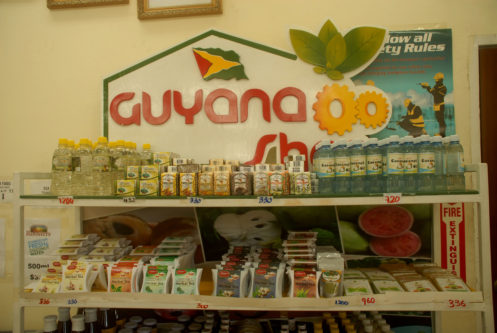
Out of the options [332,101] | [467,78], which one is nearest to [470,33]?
[467,78]

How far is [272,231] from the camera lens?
2541 millimetres

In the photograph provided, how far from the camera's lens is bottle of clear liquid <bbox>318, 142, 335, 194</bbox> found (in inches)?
78.7

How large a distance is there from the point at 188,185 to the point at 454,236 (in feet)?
6.15

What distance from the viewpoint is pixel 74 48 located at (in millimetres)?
2812

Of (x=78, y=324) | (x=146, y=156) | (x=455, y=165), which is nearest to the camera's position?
(x=455, y=165)

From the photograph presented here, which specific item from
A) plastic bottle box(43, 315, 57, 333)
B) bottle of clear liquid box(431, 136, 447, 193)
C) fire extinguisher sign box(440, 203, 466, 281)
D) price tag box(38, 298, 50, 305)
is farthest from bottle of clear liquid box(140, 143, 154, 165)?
fire extinguisher sign box(440, 203, 466, 281)

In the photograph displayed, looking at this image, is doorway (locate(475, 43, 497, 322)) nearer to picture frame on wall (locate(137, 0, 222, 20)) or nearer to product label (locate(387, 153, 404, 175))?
product label (locate(387, 153, 404, 175))

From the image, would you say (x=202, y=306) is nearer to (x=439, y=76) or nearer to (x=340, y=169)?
(x=340, y=169)

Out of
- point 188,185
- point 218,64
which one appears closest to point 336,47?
point 218,64

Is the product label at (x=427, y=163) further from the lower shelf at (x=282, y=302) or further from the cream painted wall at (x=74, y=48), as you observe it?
the cream painted wall at (x=74, y=48)

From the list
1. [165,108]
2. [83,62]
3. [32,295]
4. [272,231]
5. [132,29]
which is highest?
[132,29]

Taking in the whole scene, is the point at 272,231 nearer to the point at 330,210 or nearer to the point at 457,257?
the point at 330,210

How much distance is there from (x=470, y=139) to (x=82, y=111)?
2855 millimetres

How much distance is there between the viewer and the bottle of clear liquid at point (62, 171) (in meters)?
2.18
